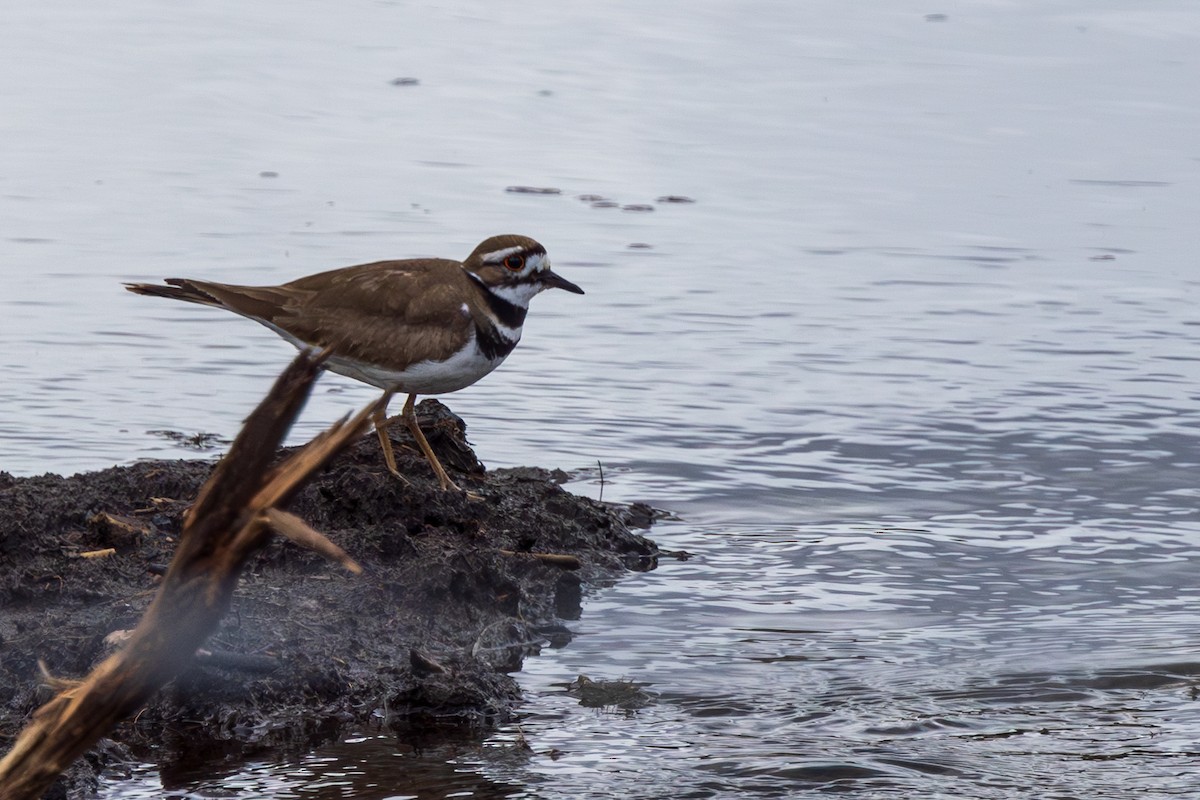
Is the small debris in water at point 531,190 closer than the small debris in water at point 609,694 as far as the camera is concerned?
No

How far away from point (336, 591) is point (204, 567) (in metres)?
3.30

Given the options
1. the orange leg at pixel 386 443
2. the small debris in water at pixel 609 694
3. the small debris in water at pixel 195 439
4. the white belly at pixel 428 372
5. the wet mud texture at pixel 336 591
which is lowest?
the small debris in water at pixel 609 694

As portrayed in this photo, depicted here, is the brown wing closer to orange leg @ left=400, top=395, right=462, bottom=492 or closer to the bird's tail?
the bird's tail

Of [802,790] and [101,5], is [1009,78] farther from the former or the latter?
[802,790]

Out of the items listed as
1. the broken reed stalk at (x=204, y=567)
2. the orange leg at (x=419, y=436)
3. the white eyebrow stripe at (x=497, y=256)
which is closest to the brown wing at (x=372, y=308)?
the white eyebrow stripe at (x=497, y=256)

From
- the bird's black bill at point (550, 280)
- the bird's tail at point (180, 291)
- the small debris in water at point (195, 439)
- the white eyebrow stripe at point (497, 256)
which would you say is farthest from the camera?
the small debris in water at point (195, 439)

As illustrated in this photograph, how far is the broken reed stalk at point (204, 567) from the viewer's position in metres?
3.53

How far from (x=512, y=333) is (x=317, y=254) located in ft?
15.1

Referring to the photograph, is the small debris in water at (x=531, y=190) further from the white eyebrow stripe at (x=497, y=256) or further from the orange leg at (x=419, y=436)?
the orange leg at (x=419, y=436)

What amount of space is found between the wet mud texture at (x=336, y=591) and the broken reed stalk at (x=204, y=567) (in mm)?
1606

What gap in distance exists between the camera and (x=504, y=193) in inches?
553

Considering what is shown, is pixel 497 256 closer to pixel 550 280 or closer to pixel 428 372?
pixel 550 280

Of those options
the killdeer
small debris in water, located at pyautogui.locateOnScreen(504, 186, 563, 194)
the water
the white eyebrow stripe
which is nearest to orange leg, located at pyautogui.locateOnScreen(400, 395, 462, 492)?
the killdeer

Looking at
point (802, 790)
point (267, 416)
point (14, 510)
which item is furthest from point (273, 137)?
point (267, 416)
